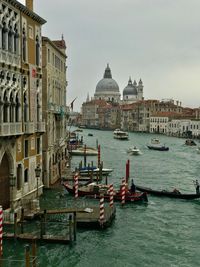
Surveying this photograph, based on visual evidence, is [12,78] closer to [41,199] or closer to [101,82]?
[41,199]

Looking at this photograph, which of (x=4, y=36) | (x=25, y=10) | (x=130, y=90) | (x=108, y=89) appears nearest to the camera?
(x=4, y=36)

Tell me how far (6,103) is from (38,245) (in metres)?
4.34

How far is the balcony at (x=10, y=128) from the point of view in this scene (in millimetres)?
13619

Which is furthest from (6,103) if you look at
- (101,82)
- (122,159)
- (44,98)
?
(101,82)

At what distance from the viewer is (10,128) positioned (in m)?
14.2

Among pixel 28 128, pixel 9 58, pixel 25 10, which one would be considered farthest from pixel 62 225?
pixel 25 10

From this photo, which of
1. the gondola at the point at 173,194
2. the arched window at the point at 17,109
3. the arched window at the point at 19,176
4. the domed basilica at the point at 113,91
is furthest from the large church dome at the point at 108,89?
the arched window at the point at 17,109

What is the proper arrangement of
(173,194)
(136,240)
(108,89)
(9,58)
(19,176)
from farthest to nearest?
(108,89) < (173,194) < (19,176) < (9,58) < (136,240)

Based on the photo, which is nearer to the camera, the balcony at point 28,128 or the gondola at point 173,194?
the balcony at point 28,128

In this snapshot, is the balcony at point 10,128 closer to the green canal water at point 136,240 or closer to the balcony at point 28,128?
the balcony at point 28,128

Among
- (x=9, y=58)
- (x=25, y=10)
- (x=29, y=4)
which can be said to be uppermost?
(x=29, y=4)

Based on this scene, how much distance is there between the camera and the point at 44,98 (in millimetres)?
20484

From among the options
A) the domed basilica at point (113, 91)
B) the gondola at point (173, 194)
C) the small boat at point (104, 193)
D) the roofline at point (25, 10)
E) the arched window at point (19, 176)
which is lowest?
the gondola at point (173, 194)

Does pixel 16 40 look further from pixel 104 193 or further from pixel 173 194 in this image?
pixel 173 194
